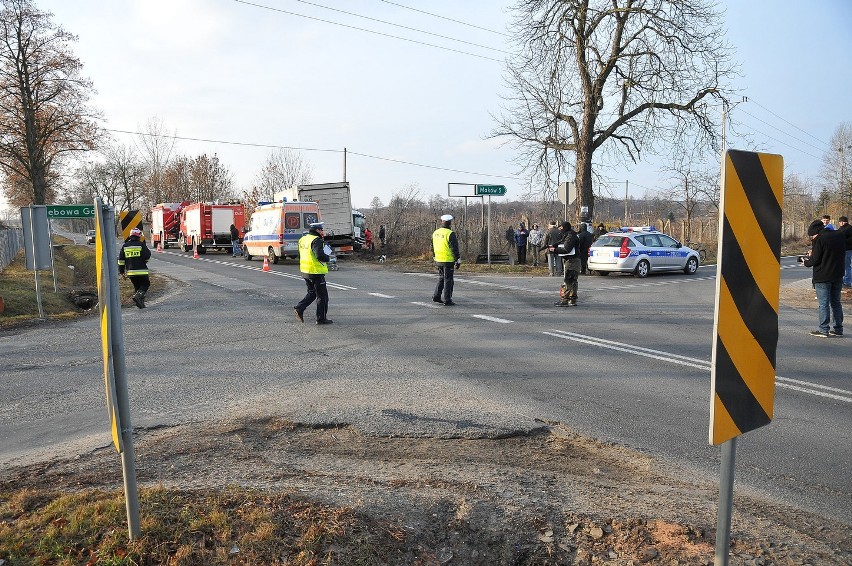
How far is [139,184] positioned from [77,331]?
175ft

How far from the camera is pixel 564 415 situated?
5852 millimetres

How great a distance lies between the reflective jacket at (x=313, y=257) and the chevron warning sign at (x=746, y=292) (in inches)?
367

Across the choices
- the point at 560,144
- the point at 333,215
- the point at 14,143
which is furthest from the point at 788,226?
the point at 14,143

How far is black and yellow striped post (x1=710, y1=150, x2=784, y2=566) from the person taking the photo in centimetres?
254

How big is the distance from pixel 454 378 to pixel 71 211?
10170 mm

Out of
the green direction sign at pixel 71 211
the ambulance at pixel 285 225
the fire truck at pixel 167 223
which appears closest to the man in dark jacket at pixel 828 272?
the green direction sign at pixel 71 211

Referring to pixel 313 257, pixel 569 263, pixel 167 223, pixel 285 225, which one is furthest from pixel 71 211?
pixel 167 223

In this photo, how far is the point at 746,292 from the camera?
103 inches

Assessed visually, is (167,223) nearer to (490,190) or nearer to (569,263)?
(490,190)

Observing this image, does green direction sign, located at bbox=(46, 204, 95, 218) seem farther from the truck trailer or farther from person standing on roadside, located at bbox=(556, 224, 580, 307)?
the truck trailer

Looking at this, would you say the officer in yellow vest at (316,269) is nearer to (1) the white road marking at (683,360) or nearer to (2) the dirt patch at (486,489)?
(1) the white road marking at (683,360)

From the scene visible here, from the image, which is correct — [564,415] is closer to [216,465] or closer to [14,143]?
[216,465]

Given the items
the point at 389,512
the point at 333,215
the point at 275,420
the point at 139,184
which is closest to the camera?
the point at 389,512

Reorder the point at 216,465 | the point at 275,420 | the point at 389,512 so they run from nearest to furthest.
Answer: the point at 389,512 < the point at 216,465 < the point at 275,420
